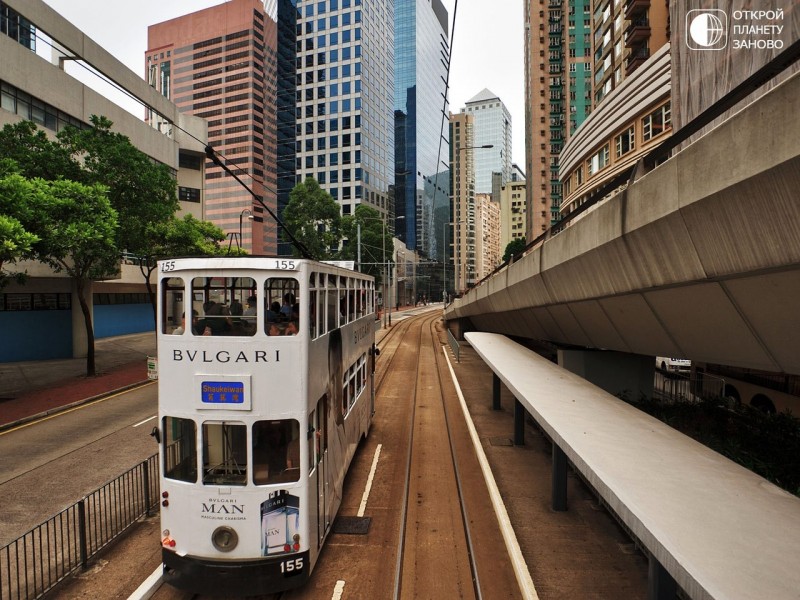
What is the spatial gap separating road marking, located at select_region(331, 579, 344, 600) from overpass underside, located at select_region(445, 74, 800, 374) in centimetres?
694

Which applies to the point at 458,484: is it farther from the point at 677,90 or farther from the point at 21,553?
the point at 677,90

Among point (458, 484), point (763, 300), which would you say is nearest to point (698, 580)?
point (763, 300)

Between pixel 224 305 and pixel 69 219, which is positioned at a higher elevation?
pixel 69 219

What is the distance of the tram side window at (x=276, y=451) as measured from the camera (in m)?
5.96

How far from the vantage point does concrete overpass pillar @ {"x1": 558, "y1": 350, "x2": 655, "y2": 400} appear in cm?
1300

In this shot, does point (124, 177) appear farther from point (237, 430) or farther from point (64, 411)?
point (237, 430)

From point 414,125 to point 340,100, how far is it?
44.0 meters

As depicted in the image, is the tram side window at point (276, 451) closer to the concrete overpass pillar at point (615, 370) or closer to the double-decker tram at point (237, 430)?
the double-decker tram at point (237, 430)

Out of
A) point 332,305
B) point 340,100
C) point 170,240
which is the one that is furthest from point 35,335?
point 340,100

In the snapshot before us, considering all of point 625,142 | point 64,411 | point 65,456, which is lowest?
point 65,456

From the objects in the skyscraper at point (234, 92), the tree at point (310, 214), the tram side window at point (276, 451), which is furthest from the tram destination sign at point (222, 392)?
the skyscraper at point (234, 92)

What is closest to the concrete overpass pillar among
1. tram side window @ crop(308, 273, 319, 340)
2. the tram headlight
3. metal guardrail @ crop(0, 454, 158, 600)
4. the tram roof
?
tram side window @ crop(308, 273, 319, 340)

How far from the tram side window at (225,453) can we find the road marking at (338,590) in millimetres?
2430

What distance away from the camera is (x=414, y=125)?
129 meters
